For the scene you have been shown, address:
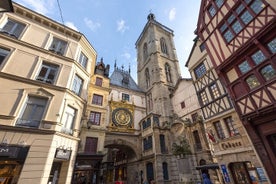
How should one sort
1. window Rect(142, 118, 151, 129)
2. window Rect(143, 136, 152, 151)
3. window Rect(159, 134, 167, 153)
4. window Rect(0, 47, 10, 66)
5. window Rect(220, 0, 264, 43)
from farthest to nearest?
window Rect(142, 118, 151, 129), window Rect(143, 136, 152, 151), window Rect(159, 134, 167, 153), window Rect(0, 47, 10, 66), window Rect(220, 0, 264, 43)

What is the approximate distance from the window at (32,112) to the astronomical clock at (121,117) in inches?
466

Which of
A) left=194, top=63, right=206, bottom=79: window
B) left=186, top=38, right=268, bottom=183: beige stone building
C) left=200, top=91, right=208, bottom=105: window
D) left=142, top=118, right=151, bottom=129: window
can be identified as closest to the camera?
left=186, top=38, right=268, bottom=183: beige stone building

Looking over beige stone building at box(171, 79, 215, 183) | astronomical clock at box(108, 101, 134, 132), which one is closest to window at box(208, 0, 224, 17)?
beige stone building at box(171, 79, 215, 183)

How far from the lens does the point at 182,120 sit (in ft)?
62.0

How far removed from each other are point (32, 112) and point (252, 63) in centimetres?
1300

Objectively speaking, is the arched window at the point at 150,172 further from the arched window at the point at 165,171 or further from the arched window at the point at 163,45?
the arched window at the point at 163,45

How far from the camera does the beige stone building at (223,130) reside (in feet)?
28.7

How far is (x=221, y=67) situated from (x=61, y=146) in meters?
11.6

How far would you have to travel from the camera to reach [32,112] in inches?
322

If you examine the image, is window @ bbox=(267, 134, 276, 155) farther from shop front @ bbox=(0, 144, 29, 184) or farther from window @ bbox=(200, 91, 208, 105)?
shop front @ bbox=(0, 144, 29, 184)

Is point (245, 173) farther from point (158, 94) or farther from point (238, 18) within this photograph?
point (158, 94)

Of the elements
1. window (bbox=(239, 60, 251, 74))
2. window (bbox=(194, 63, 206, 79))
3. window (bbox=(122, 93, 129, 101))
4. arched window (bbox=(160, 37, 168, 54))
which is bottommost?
window (bbox=(239, 60, 251, 74))

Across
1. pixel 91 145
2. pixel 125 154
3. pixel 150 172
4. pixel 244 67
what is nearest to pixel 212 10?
pixel 244 67

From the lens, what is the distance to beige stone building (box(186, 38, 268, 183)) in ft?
28.7
